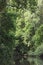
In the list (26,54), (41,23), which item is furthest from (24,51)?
(41,23)

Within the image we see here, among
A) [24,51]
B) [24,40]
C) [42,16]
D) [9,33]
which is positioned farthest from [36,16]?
[9,33]

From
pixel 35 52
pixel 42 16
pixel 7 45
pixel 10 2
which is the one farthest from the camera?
pixel 35 52

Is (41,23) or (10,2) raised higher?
(10,2)

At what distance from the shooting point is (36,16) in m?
44.5

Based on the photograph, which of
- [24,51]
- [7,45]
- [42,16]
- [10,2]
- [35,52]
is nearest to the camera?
[10,2]

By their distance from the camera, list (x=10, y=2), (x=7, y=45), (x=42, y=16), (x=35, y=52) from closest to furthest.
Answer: (x=10, y=2)
(x=7, y=45)
(x=42, y=16)
(x=35, y=52)

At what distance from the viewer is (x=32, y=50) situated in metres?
51.7

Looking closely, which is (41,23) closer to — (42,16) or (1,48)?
(42,16)

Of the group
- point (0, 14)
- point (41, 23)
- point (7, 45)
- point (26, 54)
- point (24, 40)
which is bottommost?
point (26, 54)

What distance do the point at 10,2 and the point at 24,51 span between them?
29.9 m

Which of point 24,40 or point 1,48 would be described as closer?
point 1,48

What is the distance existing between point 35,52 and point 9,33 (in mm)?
23094

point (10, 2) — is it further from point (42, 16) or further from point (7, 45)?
point (42, 16)

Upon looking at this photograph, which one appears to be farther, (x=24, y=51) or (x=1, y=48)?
(x=24, y=51)
